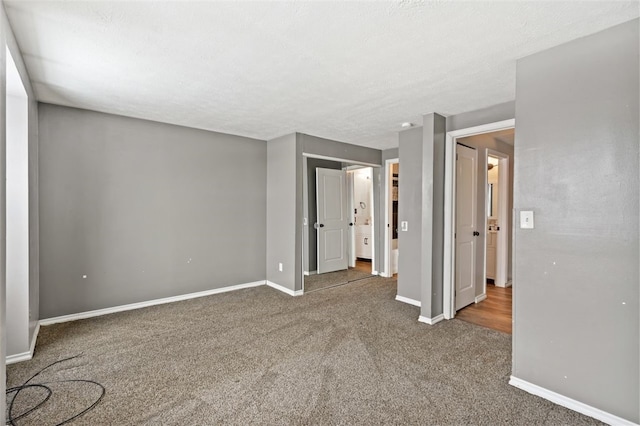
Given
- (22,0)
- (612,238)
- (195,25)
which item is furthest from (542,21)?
(22,0)

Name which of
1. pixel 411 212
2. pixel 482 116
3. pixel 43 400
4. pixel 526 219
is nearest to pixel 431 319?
pixel 411 212

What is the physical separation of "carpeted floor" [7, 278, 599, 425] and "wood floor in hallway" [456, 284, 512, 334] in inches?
8.8

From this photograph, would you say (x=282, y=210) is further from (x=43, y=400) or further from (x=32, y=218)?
(x=43, y=400)

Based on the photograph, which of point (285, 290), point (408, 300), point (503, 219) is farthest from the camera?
point (503, 219)

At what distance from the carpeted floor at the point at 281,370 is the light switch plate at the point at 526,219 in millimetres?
1175

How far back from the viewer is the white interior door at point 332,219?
591 cm

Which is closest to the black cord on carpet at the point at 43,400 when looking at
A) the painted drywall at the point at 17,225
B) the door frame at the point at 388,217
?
the painted drywall at the point at 17,225

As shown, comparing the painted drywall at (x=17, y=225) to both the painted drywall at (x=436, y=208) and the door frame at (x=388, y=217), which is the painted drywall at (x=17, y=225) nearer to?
the painted drywall at (x=436, y=208)

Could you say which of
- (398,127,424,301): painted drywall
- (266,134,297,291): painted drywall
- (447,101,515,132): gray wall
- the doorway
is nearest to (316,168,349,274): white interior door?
the doorway

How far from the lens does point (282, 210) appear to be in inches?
187

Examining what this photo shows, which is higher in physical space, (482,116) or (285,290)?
(482,116)

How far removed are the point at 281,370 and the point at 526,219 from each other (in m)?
2.20

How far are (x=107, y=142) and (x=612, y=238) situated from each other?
15.7 ft

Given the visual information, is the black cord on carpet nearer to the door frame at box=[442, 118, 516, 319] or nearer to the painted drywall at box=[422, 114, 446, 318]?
the painted drywall at box=[422, 114, 446, 318]
